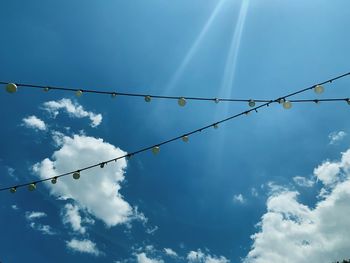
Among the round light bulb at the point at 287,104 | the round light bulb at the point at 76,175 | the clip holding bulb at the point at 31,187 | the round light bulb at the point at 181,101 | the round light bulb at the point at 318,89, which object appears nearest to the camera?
the round light bulb at the point at 318,89

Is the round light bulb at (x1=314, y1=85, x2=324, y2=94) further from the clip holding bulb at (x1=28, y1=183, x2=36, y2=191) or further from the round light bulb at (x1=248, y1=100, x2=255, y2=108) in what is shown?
the clip holding bulb at (x1=28, y1=183, x2=36, y2=191)

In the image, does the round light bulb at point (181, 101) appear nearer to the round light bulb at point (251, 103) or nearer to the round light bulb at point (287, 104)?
the round light bulb at point (251, 103)

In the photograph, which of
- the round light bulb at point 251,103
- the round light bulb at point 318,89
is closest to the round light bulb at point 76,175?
the round light bulb at point 251,103

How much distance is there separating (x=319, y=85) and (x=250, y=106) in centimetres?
152

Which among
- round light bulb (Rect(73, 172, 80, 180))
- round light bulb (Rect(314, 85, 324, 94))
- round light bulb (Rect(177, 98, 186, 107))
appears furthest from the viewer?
round light bulb (Rect(73, 172, 80, 180))

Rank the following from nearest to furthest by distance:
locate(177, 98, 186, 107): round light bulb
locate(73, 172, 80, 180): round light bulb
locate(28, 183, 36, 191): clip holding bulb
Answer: locate(177, 98, 186, 107): round light bulb, locate(73, 172, 80, 180): round light bulb, locate(28, 183, 36, 191): clip holding bulb

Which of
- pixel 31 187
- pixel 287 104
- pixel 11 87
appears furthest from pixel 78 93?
pixel 287 104

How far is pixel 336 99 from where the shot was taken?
27.1 feet

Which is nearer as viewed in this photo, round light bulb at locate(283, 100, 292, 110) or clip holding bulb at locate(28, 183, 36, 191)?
round light bulb at locate(283, 100, 292, 110)

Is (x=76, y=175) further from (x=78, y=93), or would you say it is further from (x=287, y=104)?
(x=287, y=104)

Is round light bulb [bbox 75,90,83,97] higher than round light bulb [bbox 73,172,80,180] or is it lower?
higher

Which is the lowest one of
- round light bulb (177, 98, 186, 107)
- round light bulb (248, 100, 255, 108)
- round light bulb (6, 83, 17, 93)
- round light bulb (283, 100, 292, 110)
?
round light bulb (6, 83, 17, 93)

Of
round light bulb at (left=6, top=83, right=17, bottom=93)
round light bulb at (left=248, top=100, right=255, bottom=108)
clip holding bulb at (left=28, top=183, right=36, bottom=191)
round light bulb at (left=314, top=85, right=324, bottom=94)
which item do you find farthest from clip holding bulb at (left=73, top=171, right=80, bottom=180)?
round light bulb at (left=314, top=85, right=324, bottom=94)

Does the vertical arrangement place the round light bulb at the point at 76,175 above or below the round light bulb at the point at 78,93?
below
